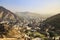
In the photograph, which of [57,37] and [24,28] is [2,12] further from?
[57,37]

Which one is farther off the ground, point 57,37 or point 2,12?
point 2,12

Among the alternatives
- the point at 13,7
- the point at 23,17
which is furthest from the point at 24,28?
the point at 13,7

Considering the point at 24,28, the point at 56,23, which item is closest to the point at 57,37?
the point at 56,23

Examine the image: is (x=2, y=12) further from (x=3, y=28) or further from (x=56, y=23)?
(x=56, y=23)

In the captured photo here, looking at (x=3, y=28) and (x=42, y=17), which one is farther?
(x=42, y=17)

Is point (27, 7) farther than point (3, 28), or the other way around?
point (27, 7)

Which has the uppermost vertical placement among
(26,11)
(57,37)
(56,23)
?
(26,11)

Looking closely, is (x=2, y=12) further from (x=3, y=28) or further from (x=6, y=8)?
(x=3, y=28)
